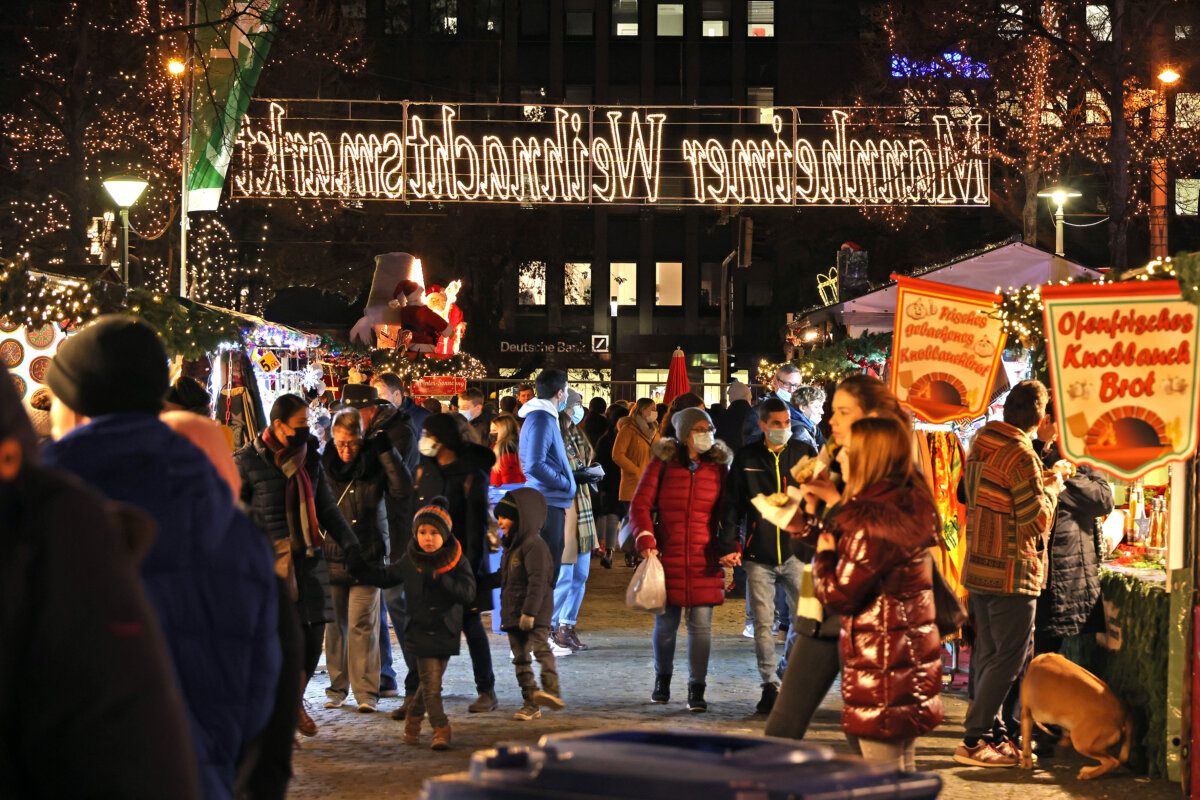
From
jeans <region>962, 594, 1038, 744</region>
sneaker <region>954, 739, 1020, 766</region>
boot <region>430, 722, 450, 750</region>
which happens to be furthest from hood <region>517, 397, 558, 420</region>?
sneaker <region>954, 739, 1020, 766</region>

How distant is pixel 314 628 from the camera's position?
8.52m

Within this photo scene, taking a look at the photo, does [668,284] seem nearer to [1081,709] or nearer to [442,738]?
[442,738]

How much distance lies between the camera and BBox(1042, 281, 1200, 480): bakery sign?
23.9 ft

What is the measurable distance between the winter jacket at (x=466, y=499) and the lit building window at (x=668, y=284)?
51252mm

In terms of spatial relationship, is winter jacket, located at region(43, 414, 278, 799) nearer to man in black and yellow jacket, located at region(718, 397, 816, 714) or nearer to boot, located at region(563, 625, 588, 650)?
man in black and yellow jacket, located at region(718, 397, 816, 714)

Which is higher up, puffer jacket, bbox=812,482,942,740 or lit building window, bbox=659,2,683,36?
lit building window, bbox=659,2,683,36

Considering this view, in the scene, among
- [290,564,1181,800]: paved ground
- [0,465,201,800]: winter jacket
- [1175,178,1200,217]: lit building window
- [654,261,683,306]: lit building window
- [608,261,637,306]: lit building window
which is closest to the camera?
[0,465,201,800]: winter jacket

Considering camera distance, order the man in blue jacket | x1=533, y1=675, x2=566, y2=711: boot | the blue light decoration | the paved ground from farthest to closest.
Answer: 1. the blue light decoration
2. the man in blue jacket
3. x1=533, y1=675, x2=566, y2=711: boot
4. the paved ground

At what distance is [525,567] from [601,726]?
1.16m

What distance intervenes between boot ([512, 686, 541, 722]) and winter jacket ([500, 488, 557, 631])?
1.32 ft

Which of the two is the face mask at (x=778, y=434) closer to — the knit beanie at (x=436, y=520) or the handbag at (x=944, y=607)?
the knit beanie at (x=436, y=520)

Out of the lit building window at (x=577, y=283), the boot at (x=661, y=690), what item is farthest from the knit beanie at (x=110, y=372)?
the lit building window at (x=577, y=283)

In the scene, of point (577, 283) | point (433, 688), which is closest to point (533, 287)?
point (577, 283)

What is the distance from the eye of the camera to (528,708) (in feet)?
30.0
